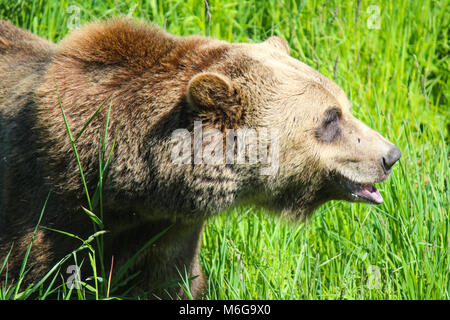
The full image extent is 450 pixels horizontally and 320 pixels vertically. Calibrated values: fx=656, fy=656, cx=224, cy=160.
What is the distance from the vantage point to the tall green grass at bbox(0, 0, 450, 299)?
13.6 ft

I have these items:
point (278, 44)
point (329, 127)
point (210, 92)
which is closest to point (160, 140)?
point (210, 92)

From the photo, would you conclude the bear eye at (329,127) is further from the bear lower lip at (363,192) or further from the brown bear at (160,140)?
the bear lower lip at (363,192)

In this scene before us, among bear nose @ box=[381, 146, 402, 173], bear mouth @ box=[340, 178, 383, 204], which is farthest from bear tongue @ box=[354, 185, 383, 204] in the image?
bear nose @ box=[381, 146, 402, 173]

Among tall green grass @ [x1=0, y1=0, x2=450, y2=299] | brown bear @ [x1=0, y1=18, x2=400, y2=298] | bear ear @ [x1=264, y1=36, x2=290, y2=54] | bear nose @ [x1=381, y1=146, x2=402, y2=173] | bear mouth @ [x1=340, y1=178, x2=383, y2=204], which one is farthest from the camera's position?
bear ear @ [x1=264, y1=36, x2=290, y2=54]

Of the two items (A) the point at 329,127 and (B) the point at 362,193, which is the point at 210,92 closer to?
(A) the point at 329,127

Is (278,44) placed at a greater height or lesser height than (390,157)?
greater

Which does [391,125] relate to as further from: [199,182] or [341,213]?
[199,182]

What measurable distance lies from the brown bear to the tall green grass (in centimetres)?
44

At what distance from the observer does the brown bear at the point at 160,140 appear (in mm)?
3625

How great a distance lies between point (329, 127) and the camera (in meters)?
3.84

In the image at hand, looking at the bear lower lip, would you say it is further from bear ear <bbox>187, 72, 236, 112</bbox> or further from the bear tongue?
bear ear <bbox>187, 72, 236, 112</bbox>

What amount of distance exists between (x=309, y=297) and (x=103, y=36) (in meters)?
1.96

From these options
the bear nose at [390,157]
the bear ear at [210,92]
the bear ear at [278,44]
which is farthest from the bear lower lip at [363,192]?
the bear ear at [278,44]

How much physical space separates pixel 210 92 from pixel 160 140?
38cm
